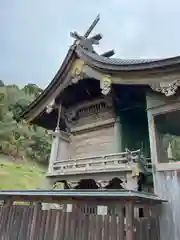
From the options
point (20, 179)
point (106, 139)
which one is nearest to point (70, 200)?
point (106, 139)

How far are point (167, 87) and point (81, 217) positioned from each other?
4531 mm

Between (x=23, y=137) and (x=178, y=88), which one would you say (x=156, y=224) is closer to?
(x=178, y=88)

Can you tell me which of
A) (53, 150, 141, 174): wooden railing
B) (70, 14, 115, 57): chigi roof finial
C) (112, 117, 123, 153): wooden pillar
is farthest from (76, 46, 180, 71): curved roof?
(53, 150, 141, 174): wooden railing

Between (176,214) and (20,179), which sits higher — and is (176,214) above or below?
below

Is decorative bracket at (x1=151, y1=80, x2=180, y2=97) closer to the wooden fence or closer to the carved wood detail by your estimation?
the carved wood detail

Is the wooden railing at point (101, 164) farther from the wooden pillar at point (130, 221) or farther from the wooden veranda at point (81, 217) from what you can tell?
the wooden pillar at point (130, 221)

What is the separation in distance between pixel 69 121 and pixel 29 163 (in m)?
25.6

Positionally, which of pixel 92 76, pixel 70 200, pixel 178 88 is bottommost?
pixel 70 200

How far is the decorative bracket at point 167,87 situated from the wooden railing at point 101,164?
2.10 m

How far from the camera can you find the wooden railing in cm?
764

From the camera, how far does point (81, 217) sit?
5332 mm

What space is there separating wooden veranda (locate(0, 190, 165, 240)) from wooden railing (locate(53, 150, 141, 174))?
1654 mm

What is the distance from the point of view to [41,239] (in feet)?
19.0

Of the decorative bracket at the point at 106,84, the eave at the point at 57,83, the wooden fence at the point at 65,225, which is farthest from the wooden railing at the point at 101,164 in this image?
the eave at the point at 57,83
